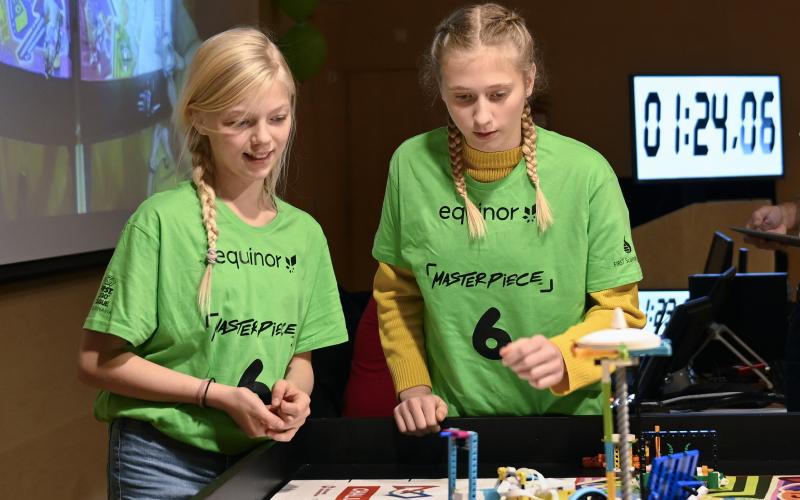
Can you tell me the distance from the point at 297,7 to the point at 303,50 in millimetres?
388

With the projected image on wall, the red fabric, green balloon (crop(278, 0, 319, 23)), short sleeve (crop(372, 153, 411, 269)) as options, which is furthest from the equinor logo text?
green balloon (crop(278, 0, 319, 23))

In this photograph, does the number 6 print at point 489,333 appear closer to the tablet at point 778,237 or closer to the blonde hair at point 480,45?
the blonde hair at point 480,45

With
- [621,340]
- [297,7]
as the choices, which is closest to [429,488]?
[621,340]

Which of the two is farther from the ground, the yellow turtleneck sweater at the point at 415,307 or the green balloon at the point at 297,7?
the green balloon at the point at 297,7

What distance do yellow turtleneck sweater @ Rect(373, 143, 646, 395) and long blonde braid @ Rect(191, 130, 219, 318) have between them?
1.07 ft

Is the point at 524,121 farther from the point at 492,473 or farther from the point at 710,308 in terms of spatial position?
the point at 710,308

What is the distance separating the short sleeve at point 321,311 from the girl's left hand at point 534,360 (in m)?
0.53

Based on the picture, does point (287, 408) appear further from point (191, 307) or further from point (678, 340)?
point (678, 340)

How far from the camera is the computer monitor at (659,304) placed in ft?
13.0

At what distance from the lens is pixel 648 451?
5.07ft

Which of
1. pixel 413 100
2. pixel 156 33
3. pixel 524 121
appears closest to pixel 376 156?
pixel 413 100

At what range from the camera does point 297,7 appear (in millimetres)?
5621

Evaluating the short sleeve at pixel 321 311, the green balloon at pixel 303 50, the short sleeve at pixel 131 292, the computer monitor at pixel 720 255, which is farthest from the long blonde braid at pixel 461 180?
the green balloon at pixel 303 50

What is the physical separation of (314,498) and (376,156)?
20.0 feet
